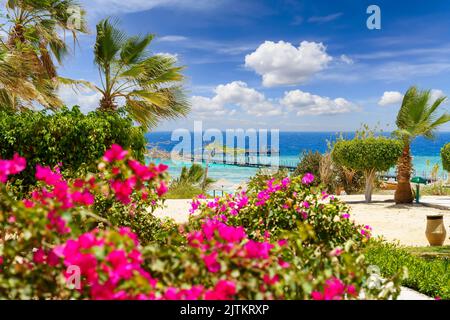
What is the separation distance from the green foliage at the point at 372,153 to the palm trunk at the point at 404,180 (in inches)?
11.1

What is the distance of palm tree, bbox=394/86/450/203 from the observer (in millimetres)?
13914

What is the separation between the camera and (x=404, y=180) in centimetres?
1422

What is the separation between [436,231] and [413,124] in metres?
6.84

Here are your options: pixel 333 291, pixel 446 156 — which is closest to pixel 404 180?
pixel 446 156

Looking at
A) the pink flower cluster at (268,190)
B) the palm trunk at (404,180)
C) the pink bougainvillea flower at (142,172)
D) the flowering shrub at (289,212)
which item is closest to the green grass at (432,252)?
the flowering shrub at (289,212)

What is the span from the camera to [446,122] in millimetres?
13945

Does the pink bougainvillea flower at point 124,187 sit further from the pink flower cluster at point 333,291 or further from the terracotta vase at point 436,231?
the terracotta vase at point 436,231

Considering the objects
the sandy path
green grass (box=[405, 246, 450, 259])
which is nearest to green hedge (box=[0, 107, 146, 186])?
the sandy path

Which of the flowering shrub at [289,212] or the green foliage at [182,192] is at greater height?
the flowering shrub at [289,212]

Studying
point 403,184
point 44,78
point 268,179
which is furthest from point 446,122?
point 44,78

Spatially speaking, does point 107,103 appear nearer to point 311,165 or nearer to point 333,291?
point 311,165

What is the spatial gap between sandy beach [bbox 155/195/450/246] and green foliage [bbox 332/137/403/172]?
49.9 inches

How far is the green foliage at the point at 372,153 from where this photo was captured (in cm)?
1409
